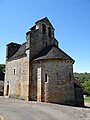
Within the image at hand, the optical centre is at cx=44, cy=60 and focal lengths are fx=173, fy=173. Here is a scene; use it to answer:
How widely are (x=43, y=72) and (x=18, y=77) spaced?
6.01m

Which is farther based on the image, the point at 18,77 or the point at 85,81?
the point at 85,81

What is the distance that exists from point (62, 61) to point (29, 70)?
17.1 ft

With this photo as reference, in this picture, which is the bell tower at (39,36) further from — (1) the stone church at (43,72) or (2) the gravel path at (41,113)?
(2) the gravel path at (41,113)

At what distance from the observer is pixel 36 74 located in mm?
24938

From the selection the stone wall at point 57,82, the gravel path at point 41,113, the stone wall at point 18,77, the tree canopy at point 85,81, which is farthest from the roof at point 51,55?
the tree canopy at point 85,81

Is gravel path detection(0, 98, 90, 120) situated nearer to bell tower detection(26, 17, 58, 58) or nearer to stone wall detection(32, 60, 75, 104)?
stone wall detection(32, 60, 75, 104)

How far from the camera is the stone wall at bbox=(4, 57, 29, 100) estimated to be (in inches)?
1027

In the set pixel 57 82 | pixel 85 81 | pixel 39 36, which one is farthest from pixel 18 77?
pixel 85 81

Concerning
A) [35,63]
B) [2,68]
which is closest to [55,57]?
[35,63]

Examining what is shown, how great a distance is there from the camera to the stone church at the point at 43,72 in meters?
23.2

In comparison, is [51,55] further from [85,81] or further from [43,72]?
[85,81]

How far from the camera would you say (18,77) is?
2812cm

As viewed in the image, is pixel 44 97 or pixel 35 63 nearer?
pixel 44 97

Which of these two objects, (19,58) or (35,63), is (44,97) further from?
(19,58)
